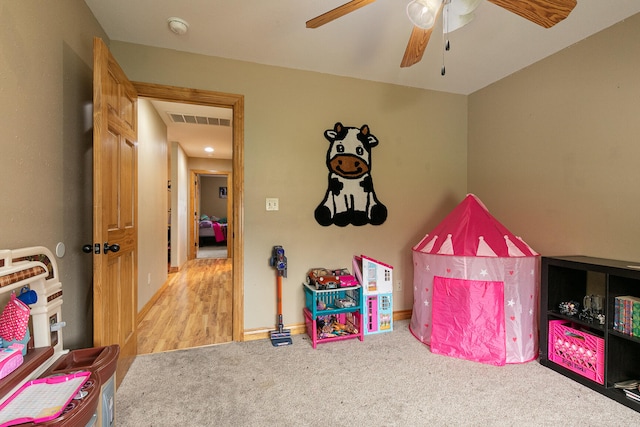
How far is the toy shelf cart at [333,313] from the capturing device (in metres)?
2.50

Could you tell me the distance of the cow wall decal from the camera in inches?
113

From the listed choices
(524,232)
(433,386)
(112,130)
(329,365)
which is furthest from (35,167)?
(524,232)

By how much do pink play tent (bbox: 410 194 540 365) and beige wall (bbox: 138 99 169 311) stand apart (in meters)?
2.98

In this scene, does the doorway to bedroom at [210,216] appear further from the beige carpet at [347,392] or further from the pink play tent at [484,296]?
the pink play tent at [484,296]

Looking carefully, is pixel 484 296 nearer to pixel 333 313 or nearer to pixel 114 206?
pixel 333 313

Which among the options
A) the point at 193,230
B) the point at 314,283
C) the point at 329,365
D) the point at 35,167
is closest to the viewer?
the point at 35,167

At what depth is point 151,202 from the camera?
11.8 feet

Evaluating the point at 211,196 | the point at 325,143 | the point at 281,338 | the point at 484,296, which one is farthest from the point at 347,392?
the point at 211,196

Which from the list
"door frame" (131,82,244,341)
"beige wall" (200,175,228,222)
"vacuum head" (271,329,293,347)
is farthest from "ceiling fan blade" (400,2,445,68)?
"beige wall" (200,175,228,222)

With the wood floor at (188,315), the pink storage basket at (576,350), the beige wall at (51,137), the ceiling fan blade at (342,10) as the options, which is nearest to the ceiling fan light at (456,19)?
the ceiling fan blade at (342,10)

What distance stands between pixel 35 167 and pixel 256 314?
6.17 ft

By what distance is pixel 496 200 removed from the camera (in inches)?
120

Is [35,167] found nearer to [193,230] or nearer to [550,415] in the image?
[550,415]

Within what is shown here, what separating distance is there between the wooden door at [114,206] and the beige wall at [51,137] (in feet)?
0.57
